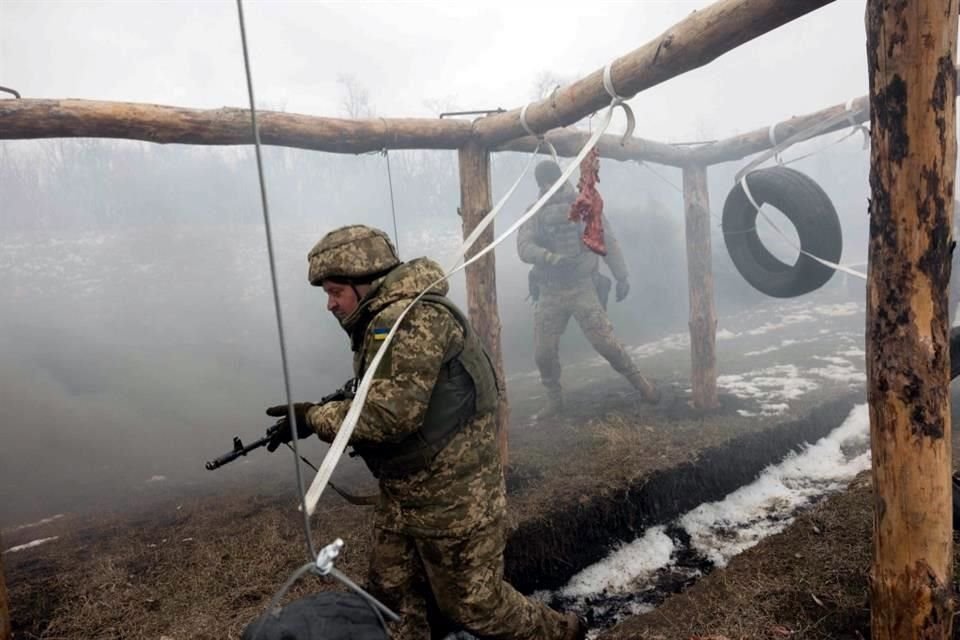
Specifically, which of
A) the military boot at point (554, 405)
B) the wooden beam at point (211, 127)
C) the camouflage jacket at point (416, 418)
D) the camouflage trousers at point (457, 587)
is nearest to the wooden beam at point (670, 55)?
the wooden beam at point (211, 127)

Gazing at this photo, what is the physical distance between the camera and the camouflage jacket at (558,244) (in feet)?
26.8

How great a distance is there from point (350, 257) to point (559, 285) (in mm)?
5905

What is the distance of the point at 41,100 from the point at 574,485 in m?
4.83

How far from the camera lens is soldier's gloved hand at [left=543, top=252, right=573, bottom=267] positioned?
7.97 metres

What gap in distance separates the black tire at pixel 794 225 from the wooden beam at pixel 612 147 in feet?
4.05

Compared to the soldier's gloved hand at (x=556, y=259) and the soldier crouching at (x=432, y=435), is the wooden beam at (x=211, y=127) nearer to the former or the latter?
the soldier crouching at (x=432, y=435)

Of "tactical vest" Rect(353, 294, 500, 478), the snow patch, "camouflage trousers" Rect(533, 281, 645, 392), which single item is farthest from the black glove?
"camouflage trousers" Rect(533, 281, 645, 392)

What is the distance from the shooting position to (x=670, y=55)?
3.54m

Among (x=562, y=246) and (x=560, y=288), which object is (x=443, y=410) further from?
(x=562, y=246)

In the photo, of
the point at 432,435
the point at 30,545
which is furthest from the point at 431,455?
the point at 30,545

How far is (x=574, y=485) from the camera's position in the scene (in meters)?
5.11

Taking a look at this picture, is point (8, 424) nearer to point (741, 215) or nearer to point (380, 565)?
point (380, 565)

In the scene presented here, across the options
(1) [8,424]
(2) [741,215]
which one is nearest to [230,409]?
(1) [8,424]

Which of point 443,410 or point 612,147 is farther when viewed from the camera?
point 612,147
